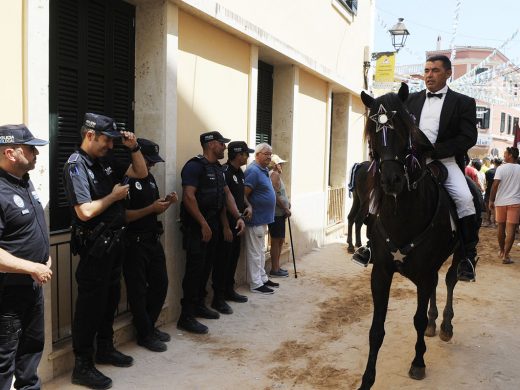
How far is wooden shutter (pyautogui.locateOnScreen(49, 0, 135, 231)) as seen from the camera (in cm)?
425

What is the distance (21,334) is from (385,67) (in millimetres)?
12280

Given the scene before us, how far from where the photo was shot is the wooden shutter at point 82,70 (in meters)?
4.25

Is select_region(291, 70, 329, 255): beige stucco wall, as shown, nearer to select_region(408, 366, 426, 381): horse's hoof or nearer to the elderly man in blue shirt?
the elderly man in blue shirt

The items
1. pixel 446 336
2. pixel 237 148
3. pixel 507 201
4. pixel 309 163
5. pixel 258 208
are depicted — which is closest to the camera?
pixel 446 336

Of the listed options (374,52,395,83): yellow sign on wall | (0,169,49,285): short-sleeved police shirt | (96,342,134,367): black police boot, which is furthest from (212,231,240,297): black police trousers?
(374,52,395,83): yellow sign on wall

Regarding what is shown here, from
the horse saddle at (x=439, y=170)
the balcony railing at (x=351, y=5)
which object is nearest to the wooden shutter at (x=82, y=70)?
the horse saddle at (x=439, y=170)

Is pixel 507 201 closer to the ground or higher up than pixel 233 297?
higher up

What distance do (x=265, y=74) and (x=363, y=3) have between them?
633cm

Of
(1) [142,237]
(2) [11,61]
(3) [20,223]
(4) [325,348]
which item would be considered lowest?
(4) [325,348]

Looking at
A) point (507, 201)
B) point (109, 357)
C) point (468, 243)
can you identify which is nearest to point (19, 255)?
point (109, 357)

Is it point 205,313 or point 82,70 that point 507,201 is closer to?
point 205,313

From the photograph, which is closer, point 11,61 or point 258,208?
point 11,61

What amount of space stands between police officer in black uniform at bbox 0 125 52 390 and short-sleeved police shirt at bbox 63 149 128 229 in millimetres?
423

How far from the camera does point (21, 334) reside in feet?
10.1
